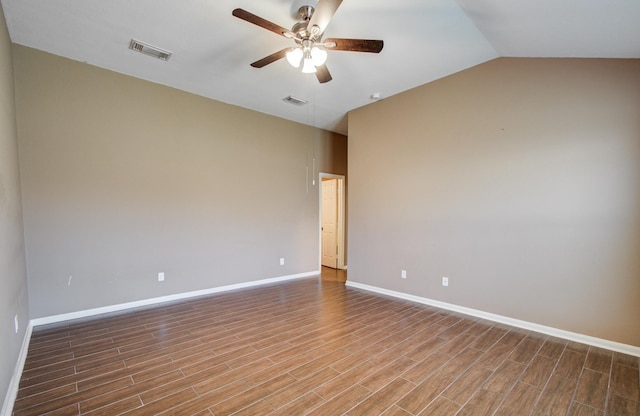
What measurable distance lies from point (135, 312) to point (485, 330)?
164 inches

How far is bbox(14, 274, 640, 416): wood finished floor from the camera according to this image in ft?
6.22

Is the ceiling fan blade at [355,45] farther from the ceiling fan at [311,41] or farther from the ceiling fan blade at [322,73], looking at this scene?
the ceiling fan blade at [322,73]

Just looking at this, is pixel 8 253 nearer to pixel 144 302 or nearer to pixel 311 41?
pixel 144 302

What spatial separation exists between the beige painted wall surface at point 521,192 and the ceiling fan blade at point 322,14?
2327 mm


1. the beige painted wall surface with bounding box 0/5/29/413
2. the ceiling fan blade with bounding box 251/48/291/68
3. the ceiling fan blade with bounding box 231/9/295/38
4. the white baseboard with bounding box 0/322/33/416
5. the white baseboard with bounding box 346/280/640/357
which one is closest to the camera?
the white baseboard with bounding box 0/322/33/416

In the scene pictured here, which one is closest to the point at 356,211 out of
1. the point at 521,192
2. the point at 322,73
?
the point at 521,192

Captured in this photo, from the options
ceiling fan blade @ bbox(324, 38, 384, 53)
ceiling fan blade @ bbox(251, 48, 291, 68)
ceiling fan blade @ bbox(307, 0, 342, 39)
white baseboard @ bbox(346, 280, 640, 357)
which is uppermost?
ceiling fan blade @ bbox(307, 0, 342, 39)

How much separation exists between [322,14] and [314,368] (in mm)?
2723

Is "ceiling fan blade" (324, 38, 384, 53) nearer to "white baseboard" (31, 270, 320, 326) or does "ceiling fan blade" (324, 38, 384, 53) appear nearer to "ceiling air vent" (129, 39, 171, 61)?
"ceiling air vent" (129, 39, 171, 61)

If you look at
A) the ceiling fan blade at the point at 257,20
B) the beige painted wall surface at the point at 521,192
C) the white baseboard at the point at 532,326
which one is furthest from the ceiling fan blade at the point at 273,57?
the white baseboard at the point at 532,326

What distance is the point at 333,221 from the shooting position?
656cm

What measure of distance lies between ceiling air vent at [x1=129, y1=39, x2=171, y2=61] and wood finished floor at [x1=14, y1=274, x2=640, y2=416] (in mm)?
3051

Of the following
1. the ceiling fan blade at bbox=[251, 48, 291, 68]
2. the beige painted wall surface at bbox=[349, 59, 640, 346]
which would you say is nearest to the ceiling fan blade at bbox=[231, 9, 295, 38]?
the ceiling fan blade at bbox=[251, 48, 291, 68]

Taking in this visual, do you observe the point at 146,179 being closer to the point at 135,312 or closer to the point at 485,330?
the point at 135,312
